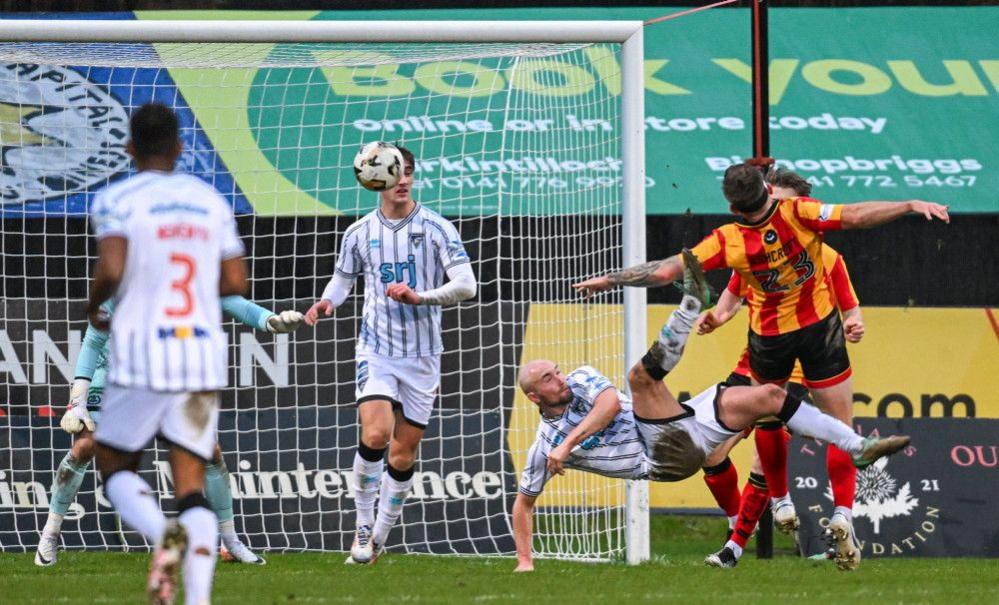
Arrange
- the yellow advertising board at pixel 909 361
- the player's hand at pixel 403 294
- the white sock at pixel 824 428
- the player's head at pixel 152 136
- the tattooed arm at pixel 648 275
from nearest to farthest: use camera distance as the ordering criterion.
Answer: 1. the player's head at pixel 152 136
2. the tattooed arm at pixel 648 275
3. the white sock at pixel 824 428
4. the player's hand at pixel 403 294
5. the yellow advertising board at pixel 909 361

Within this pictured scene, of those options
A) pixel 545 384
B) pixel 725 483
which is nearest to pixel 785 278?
pixel 545 384

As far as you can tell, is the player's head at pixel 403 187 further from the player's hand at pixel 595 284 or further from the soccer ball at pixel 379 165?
the player's hand at pixel 595 284

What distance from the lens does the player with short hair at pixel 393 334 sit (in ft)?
26.9

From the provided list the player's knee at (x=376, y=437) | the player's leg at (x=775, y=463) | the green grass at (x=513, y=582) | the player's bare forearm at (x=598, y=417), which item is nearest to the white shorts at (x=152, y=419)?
the green grass at (x=513, y=582)

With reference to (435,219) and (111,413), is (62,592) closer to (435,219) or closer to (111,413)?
(111,413)

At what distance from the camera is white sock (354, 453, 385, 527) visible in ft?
27.0

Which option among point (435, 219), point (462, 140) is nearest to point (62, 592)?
point (435, 219)

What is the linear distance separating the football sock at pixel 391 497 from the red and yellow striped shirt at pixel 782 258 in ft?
6.89

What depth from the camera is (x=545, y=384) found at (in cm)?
751

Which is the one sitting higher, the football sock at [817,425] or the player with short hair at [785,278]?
the player with short hair at [785,278]

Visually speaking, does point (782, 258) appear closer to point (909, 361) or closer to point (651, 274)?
Result: point (651, 274)

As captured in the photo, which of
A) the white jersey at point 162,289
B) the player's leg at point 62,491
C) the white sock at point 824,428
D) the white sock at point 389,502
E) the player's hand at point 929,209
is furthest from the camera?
the player's leg at point 62,491

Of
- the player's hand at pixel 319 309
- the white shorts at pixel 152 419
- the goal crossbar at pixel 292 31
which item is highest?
the goal crossbar at pixel 292 31

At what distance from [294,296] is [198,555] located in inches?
235
